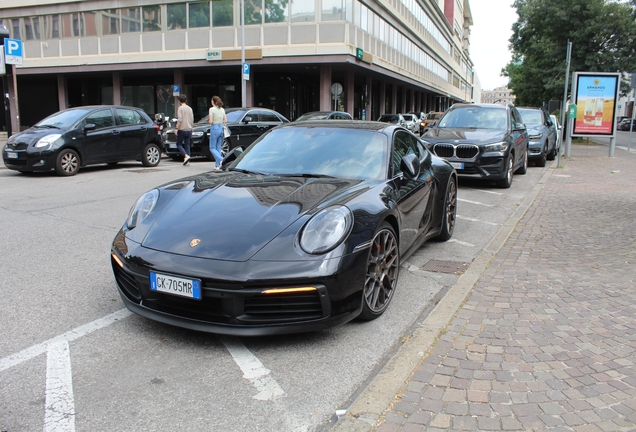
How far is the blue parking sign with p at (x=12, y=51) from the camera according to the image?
14.4 meters

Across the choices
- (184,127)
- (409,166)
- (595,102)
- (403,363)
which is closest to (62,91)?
(184,127)

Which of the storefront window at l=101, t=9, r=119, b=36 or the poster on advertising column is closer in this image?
the poster on advertising column

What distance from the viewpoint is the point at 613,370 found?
3.24 meters

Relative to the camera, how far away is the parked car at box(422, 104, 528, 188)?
11.1 m

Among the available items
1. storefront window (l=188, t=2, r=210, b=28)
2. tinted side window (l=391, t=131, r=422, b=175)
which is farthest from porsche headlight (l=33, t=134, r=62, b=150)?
storefront window (l=188, t=2, r=210, b=28)

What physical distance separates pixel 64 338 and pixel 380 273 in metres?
2.27

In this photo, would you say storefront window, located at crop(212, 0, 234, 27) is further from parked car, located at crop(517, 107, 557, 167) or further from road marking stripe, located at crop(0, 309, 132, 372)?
road marking stripe, located at crop(0, 309, 132, 372)

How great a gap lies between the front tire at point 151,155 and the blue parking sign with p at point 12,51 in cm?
430

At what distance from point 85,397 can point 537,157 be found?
16252mm

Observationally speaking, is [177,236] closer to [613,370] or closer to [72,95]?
[613,370]

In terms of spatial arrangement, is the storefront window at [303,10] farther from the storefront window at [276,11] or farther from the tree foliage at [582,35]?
the tree foliage at [582,35]

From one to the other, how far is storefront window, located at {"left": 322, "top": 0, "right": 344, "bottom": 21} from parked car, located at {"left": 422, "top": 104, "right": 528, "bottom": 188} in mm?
17562

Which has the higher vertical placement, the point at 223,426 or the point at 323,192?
the point at 323,192

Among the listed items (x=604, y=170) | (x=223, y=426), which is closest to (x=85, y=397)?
(x=223, y=426)
